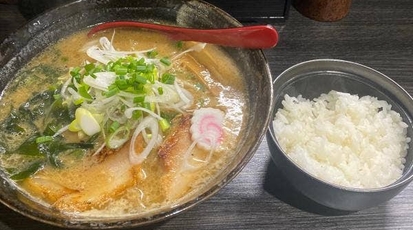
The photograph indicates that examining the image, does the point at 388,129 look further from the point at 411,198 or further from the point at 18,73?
the point at 18,73

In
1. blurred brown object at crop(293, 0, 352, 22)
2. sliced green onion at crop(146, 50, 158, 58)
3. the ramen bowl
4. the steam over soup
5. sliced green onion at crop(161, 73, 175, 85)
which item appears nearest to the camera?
the ramen bowl

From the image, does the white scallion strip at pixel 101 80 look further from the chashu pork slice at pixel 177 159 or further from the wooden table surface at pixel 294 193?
the wooden table surface at pixel 294 193

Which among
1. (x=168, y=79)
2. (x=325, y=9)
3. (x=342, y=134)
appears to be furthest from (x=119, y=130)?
(x=325, y=9)

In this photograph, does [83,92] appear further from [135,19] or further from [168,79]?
[135,19]

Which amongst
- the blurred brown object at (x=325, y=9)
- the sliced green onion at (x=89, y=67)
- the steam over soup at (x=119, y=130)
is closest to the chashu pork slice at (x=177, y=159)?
the steam over soup at (x=119, y=130)

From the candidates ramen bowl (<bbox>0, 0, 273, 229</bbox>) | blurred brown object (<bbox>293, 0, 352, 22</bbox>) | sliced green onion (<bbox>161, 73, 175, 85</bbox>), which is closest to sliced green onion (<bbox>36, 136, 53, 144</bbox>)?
ramen bowl (<bbox>0, 0, 273, 229</bbox>)

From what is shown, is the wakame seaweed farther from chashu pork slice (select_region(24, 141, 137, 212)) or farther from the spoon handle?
the spoon handle
